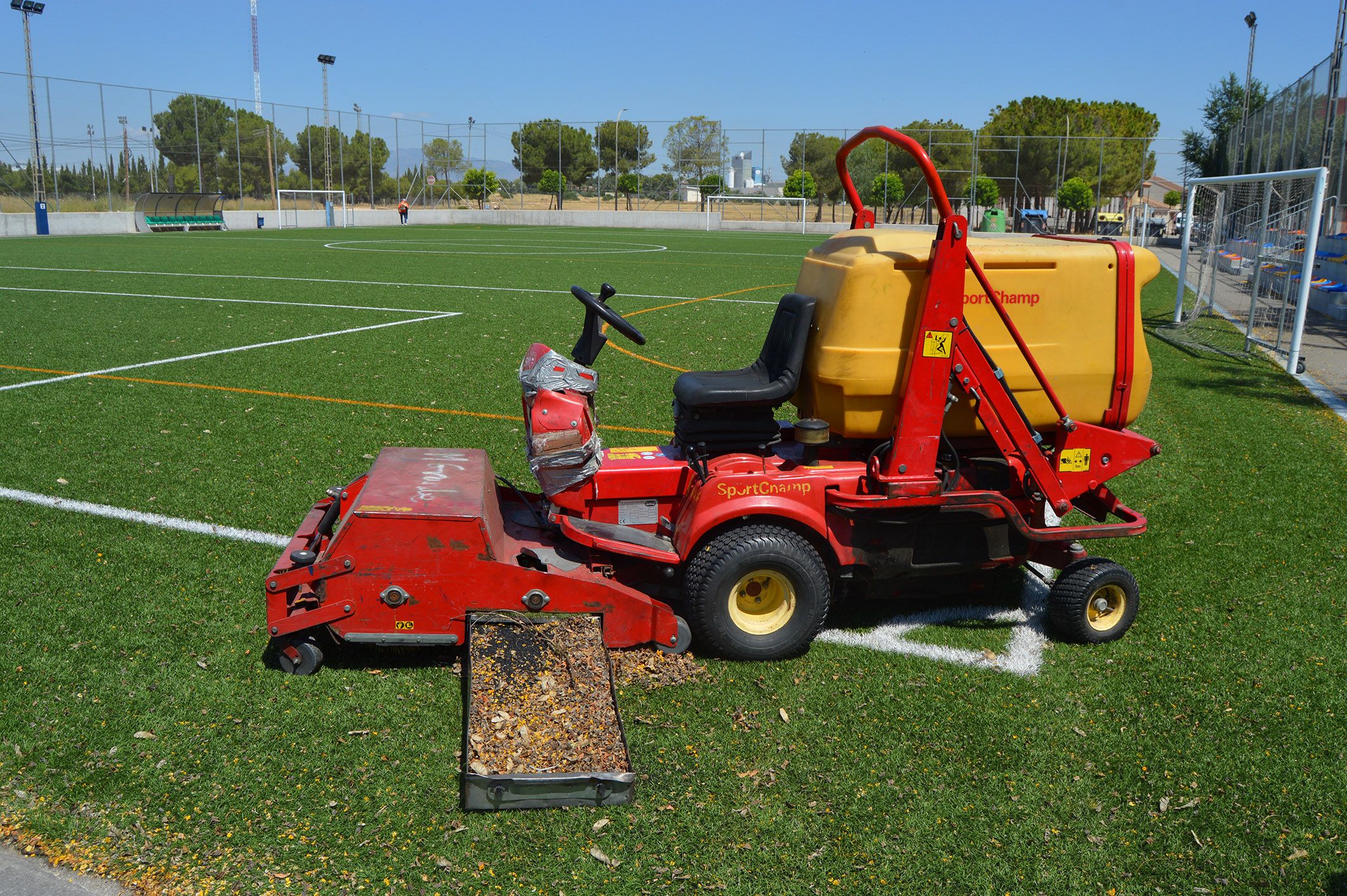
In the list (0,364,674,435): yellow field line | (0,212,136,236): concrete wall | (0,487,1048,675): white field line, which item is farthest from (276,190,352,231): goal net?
(0,487,1048,675): white field line

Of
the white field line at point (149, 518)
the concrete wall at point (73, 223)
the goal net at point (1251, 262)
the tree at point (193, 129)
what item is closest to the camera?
the white field line at point (149, 518)

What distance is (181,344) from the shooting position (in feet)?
36.8

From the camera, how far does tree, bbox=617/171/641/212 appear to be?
201 feet

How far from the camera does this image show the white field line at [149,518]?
17.7 ft

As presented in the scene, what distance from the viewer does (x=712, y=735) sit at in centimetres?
361

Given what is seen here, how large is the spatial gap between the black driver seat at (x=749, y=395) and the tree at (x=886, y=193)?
168 ft

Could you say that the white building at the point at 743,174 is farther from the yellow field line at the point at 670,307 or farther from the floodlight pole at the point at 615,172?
the yellow field line at the point at 670,307

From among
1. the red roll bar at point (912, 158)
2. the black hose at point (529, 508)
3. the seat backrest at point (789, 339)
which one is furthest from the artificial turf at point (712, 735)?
the red roll bar at point (912, 158)

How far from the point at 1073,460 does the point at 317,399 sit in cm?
639

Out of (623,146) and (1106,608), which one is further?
(623,146)

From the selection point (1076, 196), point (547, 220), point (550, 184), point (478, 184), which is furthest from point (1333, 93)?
point (478, 184)

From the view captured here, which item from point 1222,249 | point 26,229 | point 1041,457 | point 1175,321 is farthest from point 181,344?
point 26,229

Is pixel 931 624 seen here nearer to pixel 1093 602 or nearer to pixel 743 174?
pixel 1093 602

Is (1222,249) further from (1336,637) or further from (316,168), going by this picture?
(316,168)
